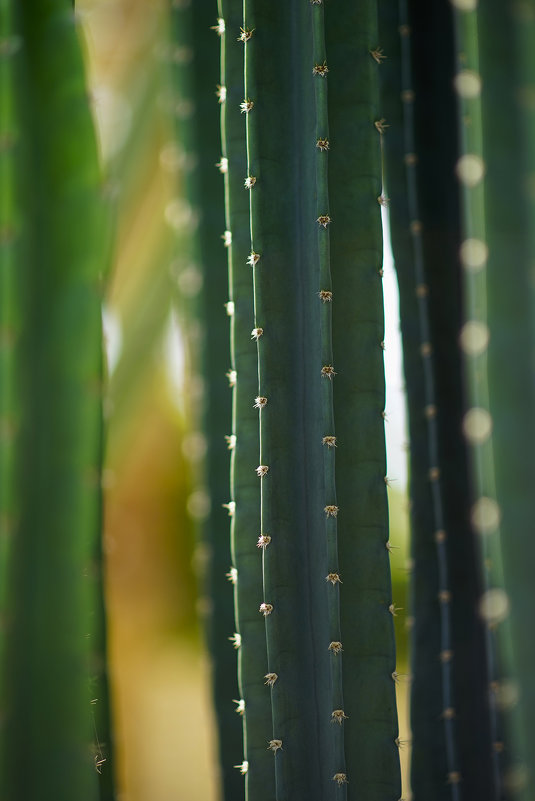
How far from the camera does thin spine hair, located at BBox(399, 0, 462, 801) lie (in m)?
1.28

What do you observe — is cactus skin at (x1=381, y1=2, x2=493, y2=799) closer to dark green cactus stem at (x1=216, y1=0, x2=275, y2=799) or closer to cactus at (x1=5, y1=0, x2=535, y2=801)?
cactus at (x1=5, y1=0, x2=535, y2=801)

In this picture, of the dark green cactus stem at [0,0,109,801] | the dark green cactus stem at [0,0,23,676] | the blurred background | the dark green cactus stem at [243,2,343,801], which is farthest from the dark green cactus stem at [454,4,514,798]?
the dark green cactus stem at [0,0,23,676]

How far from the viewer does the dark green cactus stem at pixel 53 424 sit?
44.4 inches

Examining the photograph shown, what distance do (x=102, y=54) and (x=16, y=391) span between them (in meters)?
2.16

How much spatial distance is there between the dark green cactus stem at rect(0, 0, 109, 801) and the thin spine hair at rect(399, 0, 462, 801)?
2.05 feet

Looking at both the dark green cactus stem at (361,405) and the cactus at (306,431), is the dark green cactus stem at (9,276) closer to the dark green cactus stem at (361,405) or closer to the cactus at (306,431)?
the cactus at (306,431)

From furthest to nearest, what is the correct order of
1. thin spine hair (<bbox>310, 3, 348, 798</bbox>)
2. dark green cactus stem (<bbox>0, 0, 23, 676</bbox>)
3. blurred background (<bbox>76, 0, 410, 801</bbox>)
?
blurred background (<bbox>76, 0, 410, 801</bbox>)
dark green cactus stem (<bbox>0, 0, 23, 676</bbox>)
thin spine hair (<bbox>310, 3, 348, 798</bbox>)

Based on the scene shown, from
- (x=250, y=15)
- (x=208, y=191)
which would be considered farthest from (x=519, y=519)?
(x=250, y=15)

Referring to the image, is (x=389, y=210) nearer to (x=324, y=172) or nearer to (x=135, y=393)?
(x=324, y=172)

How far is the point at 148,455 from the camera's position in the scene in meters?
2.84

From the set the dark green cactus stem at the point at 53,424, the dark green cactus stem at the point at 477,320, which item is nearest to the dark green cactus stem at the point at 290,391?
the dark green cactus stem at the point at 53,424

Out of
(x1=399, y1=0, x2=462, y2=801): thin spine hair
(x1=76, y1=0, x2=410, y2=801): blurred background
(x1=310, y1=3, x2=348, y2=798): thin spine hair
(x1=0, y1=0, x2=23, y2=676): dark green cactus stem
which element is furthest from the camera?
(x1=76, y1=0, x2=410, y2=801): blurred background

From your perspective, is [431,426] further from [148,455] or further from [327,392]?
[148,455]

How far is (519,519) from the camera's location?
142 centimetres
